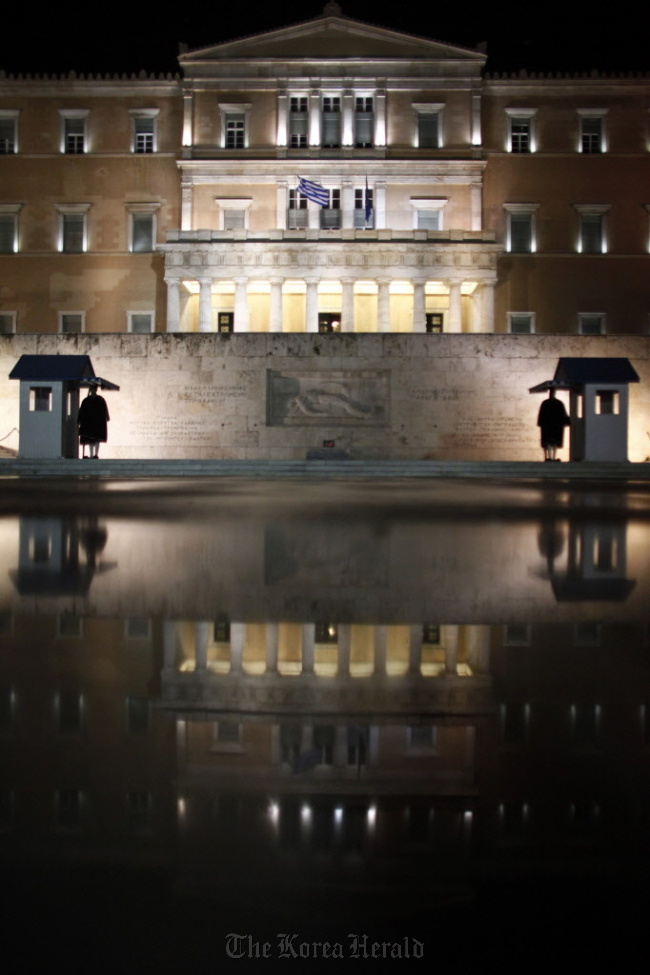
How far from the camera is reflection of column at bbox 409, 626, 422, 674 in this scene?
3069 mm

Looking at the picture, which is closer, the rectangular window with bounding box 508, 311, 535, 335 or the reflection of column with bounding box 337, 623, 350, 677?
the reflection of column with bounding box 337, 623, 350, 677

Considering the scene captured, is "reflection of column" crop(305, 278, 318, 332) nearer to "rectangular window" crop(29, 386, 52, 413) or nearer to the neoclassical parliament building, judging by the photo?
the neoclassical parliament building

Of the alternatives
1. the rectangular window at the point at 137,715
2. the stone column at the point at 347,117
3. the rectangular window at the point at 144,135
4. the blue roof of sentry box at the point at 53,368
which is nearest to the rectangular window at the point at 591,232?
the stone column at the point at 347,117

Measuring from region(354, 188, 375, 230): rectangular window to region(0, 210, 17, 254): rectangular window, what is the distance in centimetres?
1828

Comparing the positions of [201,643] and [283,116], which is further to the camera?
[283,116]

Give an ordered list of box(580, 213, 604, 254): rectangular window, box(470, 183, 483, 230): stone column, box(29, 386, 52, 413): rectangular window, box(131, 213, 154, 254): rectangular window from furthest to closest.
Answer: box(131, 213, 154, 254): rectangular window, box(580, 213, 604, 254): rectangular window, box(470, 183, 483, 230): stone column, box(29, 386, 52, 413): rectangular window

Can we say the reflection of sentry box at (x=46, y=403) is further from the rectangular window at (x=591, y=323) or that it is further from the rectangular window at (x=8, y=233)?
the rectangular window at (x=591, y=323)

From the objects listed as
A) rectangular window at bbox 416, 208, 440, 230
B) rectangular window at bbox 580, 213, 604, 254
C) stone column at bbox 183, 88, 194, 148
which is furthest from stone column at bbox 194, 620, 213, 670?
rectangular window at bbox 580, 213, 604, 254

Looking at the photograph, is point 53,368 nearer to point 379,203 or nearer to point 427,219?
point 379,203

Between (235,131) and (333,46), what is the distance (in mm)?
6561

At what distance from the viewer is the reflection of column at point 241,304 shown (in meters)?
40.6

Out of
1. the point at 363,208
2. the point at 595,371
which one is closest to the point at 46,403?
the point at 595,371

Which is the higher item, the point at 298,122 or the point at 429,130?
the point at 298,122

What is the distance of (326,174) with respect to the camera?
141 feet
